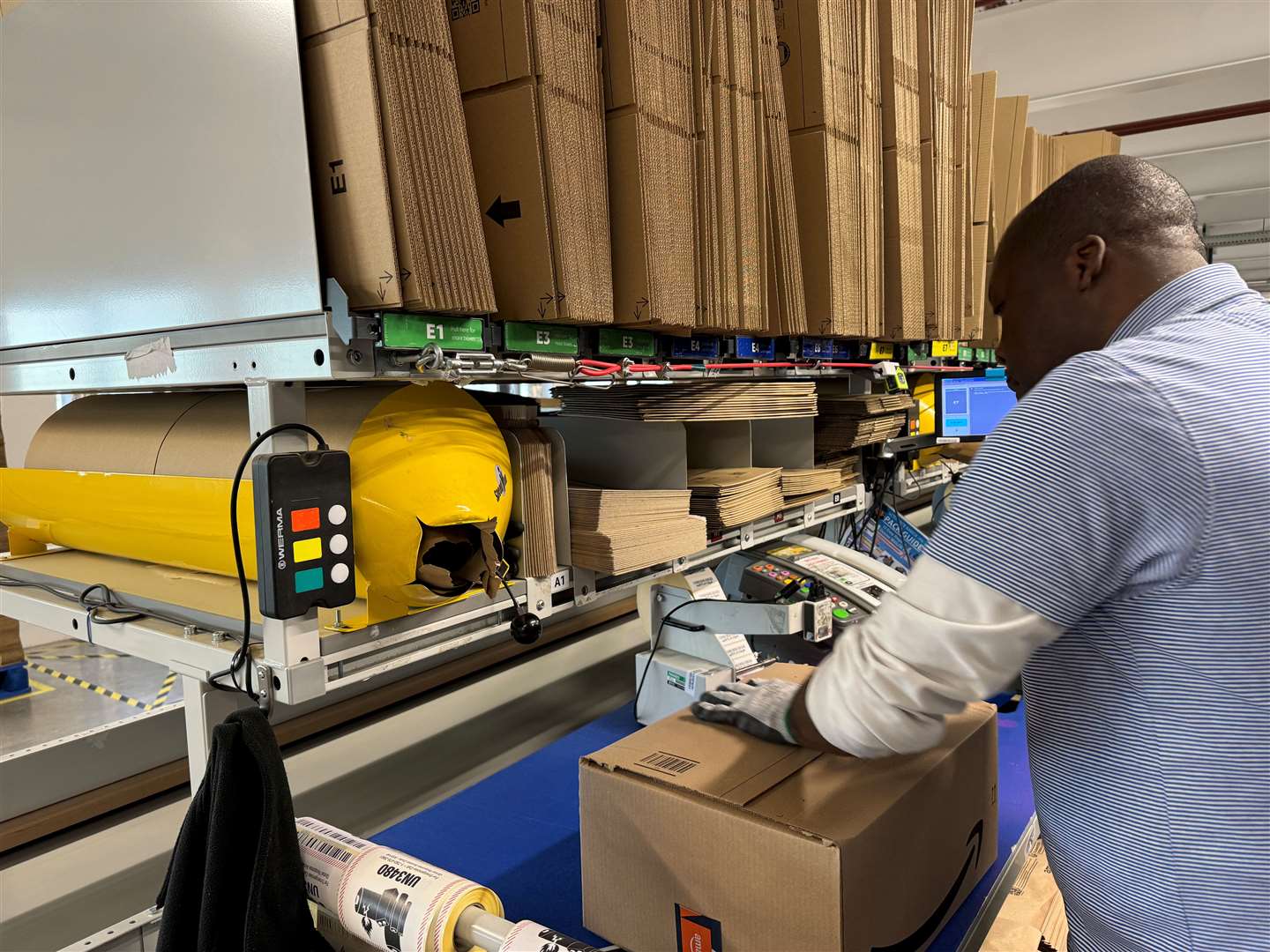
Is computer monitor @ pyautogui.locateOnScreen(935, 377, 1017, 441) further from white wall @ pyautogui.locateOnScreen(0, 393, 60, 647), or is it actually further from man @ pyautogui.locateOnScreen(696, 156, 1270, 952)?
white wall @ pyautogui.locateOnScreen(0, 393, 60, 647)

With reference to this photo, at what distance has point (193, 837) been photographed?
108cm

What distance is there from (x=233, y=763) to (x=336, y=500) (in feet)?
1.18

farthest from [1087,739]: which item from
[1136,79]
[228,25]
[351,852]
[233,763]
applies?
[1136,79]

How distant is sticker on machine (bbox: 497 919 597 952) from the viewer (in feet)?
2.97

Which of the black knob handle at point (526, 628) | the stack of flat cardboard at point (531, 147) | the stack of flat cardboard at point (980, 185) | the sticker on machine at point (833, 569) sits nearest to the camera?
the stack of flat cardboard at point (531, 147)

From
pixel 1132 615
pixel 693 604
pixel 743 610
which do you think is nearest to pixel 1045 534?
pixel 1132 615

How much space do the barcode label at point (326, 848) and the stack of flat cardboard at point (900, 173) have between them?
187cm

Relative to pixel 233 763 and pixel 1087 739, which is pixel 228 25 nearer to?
pixel 233 763

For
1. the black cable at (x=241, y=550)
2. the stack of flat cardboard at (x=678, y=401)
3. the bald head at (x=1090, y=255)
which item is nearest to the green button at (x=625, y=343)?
the stack of flat cardboard at (x=678, y=401)

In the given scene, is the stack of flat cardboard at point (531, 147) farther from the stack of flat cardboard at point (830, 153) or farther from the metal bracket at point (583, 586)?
the stack of flat cardboard at point (830, 153)

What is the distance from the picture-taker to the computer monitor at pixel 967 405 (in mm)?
3150

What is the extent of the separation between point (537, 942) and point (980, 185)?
2880 millimetres

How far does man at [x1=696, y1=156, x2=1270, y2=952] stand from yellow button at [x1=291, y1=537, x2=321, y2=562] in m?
0.66

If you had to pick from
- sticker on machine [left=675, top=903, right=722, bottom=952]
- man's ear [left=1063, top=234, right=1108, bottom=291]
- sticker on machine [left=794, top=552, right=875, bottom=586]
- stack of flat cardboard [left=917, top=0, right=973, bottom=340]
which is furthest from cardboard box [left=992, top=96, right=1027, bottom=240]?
sticker on machine [left=675, top=903, right=722, bottom=952]
